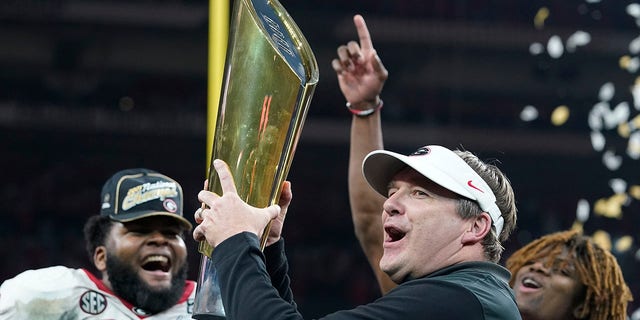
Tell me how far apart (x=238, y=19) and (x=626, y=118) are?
7125 millimetres

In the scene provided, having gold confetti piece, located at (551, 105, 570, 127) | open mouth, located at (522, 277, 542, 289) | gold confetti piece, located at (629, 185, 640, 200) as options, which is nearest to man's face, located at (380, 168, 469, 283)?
open mouth, located at (522, 277, 542, 289)

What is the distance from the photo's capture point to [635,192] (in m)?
9.20

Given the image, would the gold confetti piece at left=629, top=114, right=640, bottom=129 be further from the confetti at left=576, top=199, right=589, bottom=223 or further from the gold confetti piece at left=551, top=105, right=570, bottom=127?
the confetti at left=576, top=199, right=589, bottom=223

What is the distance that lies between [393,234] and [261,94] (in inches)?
17.3

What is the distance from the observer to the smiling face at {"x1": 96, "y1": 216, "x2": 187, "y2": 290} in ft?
10.6

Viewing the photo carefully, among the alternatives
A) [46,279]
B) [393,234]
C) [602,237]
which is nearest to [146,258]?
[46,279]

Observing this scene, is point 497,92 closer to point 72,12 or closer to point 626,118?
point 626,118

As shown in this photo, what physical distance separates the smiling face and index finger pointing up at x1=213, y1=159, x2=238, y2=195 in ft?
3.55

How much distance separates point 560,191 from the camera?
995 cm

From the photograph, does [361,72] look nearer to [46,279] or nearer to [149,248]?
[149,248]

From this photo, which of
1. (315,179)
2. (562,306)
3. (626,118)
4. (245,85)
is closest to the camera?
(245,85)

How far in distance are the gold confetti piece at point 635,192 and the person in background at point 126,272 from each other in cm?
637

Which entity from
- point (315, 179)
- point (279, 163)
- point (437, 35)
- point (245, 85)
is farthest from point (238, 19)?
point (315, 179)

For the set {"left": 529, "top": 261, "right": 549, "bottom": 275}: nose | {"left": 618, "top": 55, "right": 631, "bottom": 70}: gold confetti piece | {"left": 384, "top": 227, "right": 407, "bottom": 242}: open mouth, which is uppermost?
{"left": 618, "top": 55, "right": 631, "bottom": 70}: gold confetti piece
